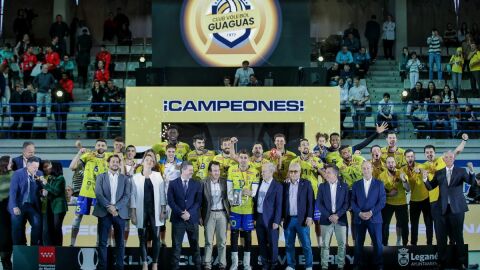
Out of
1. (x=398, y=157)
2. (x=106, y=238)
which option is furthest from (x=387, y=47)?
(x=106, y=238)

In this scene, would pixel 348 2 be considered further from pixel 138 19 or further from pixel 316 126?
pixel 316 126

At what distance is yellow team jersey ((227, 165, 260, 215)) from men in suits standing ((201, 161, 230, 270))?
189mm

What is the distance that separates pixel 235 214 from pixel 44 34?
62.4 ft

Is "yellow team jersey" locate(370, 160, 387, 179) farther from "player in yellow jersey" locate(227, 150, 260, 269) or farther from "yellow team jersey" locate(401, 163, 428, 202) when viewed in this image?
"player in yellow jersey" locate(227, 150, 260, 269)

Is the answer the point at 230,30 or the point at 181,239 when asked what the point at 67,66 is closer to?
the point at 230,30

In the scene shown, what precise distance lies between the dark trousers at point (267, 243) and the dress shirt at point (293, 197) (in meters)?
0.43

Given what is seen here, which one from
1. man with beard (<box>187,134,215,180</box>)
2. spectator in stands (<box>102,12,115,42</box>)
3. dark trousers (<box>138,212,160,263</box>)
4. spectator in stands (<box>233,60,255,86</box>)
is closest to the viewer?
dark trousers (<box>138,212,160,263</box>)

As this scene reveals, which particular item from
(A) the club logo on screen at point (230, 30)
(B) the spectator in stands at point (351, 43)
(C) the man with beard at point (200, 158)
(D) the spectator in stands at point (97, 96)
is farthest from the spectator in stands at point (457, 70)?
(C) the man with beard at point (200, 158)

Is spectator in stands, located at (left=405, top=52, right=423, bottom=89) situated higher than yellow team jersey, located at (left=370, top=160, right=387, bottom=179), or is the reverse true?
spectator in stands, located at (left=405, top=52, right=423, bottom=89)

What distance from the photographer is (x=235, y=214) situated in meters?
15.5

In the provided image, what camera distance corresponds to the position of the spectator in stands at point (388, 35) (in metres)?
28.8

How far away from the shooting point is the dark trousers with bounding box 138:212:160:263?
1522cm

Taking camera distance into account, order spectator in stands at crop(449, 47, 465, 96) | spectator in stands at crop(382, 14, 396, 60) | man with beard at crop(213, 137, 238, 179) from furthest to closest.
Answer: spectator in stands at crop(382, 14, 396, 60) < spectator in stands at crop(449, 47, 465, 96) < man with beard at crop(213, 137, 238, 179)

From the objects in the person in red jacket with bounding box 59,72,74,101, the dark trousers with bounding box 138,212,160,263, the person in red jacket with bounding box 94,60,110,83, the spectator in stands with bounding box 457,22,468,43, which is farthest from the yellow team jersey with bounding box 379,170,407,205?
the spectator in stands with bounding box 457,22,468,43
